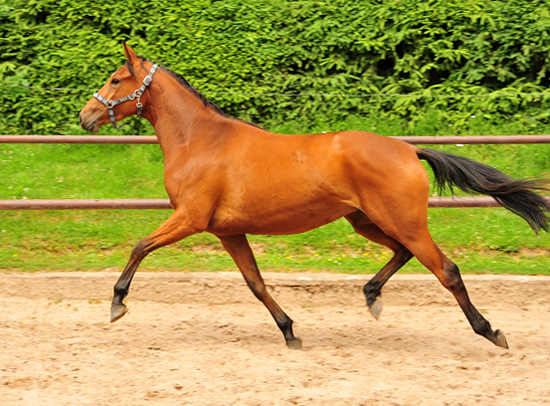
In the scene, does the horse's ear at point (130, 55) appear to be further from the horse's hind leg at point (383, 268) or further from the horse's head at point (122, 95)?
the horse's hind leg at point (383, 268)

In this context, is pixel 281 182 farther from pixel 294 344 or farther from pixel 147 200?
pixel 147 200

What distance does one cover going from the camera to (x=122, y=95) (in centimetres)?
449

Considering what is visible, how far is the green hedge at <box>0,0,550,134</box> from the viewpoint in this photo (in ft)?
24.9

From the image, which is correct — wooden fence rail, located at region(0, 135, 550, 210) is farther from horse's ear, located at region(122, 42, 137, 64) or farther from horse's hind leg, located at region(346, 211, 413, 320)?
horse's ear, located at region(122, 42, 137, 64)

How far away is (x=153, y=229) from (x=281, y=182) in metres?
2.57

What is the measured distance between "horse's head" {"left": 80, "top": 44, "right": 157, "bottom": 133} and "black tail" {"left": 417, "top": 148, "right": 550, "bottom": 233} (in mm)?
1988

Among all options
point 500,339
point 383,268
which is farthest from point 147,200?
point 500,339

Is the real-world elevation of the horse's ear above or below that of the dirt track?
above

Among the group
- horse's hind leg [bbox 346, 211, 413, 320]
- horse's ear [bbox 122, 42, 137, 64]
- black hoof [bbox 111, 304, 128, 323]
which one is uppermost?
horse's ear [bbox 122, 42, 137, 64]

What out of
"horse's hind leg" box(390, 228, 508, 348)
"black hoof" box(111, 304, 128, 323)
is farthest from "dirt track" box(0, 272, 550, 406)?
"horse's hind leg" box(390, 228, 508, 348)

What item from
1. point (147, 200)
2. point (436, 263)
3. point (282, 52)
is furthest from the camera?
point (282, 52)

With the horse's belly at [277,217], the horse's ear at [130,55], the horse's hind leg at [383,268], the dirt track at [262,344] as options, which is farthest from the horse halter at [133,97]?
the horse's hind leg at [383,268]

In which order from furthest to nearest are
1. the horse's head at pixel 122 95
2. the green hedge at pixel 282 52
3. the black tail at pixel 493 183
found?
the green hedge at pixel 282 52, the horse's head at pixel 122 95, the black tail at pixel 493 183

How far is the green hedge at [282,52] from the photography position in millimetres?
7594
